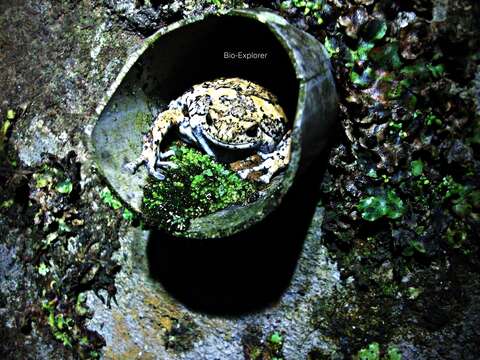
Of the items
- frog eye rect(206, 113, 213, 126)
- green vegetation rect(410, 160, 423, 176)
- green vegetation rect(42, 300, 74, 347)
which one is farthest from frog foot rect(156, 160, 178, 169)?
green vegetation rect(42, 300, 74, 347)

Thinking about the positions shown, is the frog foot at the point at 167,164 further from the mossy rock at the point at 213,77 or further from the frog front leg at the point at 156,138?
the mossy rock at the point at 213,77

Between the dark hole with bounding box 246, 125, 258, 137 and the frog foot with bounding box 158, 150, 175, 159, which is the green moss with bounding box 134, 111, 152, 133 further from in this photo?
the dark hole with bounding box 246, 125, 258, 137

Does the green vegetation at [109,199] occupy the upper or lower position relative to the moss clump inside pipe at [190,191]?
lower

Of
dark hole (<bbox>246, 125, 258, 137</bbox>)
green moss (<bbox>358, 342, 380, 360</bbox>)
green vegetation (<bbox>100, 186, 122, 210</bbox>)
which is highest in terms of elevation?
dark hole (<bbox>246, 125, 258, 137</bbox>)

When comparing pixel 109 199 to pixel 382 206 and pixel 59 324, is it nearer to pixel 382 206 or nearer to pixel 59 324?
pixel 59 324

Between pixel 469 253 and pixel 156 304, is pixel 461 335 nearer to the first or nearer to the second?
pixel 469 253

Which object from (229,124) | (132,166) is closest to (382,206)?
(229,124)

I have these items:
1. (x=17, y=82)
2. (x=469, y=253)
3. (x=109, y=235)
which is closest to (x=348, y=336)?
(x=469, y=253)

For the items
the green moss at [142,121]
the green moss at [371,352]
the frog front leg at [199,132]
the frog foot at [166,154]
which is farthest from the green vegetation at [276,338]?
the green moss at [142,121]
